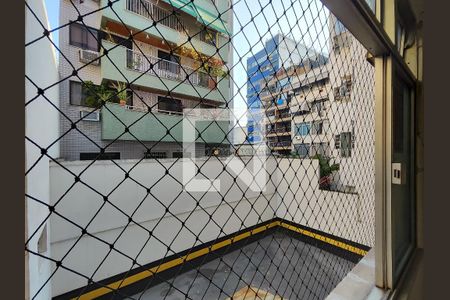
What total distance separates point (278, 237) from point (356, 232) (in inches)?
58.1

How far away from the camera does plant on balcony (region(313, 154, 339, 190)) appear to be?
3.76m

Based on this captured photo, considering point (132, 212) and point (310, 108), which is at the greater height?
point (310, 108)

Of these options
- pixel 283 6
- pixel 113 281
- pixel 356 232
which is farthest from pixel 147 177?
pixel 356 232

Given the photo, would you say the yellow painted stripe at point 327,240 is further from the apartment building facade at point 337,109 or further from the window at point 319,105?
the window at point 319,105

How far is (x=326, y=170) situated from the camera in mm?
3863

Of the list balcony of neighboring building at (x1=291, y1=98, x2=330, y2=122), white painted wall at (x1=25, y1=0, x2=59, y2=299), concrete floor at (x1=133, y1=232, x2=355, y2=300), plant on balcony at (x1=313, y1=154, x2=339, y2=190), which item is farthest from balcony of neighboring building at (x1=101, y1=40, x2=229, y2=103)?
concrete floor at (x1=133, y1=232, x2=355, y2=300)

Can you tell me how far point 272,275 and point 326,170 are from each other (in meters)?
2.07

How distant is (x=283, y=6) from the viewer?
773 millimetres

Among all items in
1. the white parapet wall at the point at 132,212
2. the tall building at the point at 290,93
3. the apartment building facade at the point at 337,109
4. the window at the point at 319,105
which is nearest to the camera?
the tall building at the point at 290,93

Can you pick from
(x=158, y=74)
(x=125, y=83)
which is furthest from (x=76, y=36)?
(x=125, y=83)

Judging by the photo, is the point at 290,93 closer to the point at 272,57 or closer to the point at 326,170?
the point at 272,57

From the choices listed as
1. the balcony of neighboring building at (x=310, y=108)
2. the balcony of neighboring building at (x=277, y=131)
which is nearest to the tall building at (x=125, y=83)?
the balcony of neighboring building at (x=277, y=131)

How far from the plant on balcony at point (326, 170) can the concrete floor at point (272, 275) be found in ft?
3.66

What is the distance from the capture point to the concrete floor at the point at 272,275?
8.27 feet
